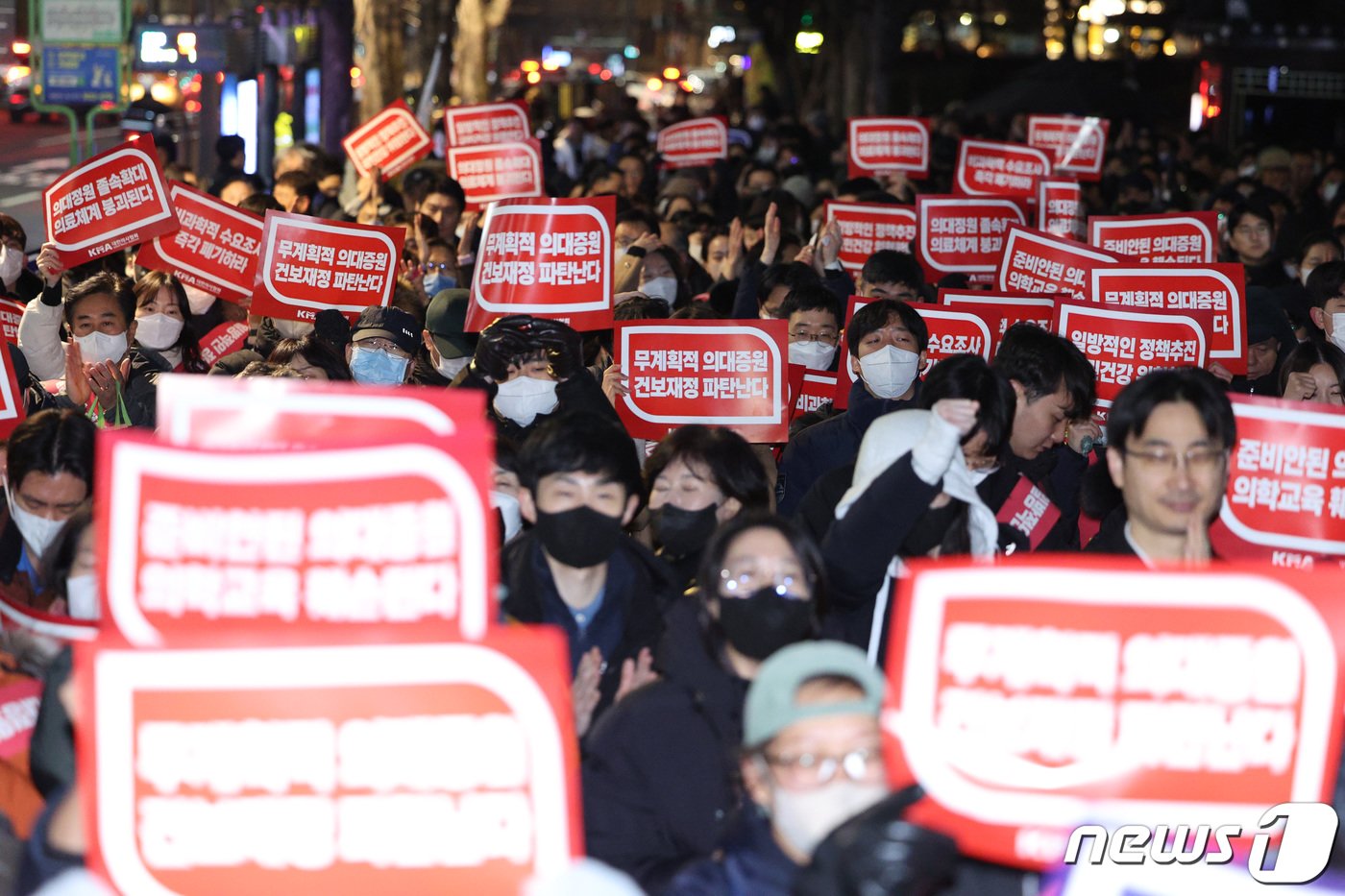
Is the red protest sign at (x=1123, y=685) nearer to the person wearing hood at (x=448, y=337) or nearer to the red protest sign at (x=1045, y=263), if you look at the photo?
the person wearing hood at (x=448, y=337)

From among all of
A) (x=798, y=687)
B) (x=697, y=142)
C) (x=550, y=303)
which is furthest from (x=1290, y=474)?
(x=697, y=142)

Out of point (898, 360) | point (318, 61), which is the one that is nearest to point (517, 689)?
point (898, 360)

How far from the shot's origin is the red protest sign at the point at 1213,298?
335 inches

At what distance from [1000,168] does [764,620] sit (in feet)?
35.8

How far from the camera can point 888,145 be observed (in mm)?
15539

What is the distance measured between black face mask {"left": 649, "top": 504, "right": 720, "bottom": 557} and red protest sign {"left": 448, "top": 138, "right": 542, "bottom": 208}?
794cm

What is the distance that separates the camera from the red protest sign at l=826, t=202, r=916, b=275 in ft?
38.8

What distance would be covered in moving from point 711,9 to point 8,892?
86065 mm

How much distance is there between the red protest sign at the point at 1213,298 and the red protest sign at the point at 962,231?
306 centimetres

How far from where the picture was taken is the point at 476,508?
362cm

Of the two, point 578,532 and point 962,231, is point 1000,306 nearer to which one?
point 962,231

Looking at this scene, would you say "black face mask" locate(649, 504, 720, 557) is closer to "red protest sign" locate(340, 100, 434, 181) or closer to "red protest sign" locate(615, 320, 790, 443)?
"red protest sign" locate(615, 320, 790, 443)

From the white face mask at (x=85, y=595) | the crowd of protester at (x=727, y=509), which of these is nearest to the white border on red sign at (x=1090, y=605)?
the crowd of protester at (x=727, y=509)

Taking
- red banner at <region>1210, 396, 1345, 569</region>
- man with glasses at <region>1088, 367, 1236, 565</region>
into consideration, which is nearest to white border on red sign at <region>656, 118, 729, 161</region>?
red banner at <region>1210, 396, 1345, 569</region>
